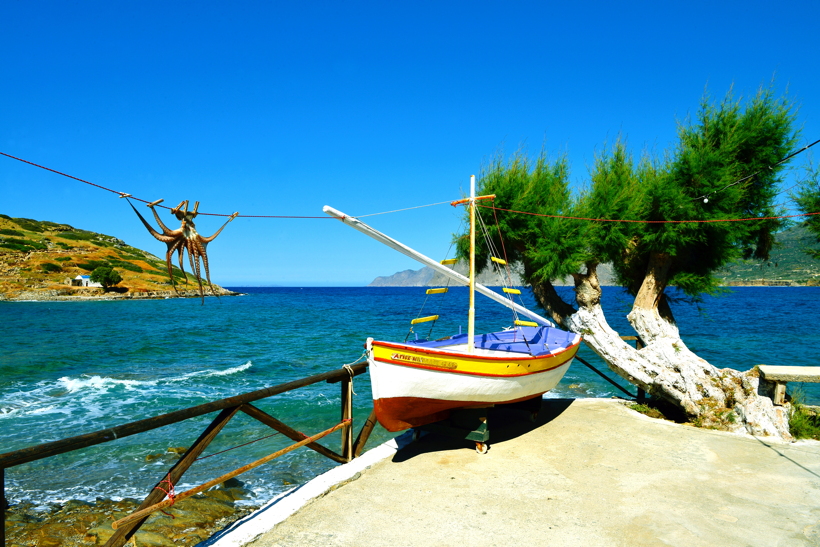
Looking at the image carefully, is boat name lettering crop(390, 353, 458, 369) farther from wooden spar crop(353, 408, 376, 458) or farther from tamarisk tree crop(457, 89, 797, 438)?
tamarisk tree crop(457, 89, 797, 438)

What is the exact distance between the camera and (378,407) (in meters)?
6.61

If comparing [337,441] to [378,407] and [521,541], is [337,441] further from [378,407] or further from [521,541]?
[521,541]

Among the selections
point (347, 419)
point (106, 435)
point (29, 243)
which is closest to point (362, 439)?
point (347, 419)

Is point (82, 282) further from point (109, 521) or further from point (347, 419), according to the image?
point (347, 419)

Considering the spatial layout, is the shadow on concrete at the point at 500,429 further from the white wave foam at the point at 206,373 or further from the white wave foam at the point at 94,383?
the white wave foam at the point at 206,373

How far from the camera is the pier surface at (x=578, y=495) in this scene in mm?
4582

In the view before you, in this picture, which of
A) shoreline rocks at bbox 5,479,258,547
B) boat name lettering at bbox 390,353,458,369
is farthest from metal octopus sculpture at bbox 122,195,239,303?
shoreline rocks at bbox 5,479,258,547

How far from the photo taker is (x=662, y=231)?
34.9 feet

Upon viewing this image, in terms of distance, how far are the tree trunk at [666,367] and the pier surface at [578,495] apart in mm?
760

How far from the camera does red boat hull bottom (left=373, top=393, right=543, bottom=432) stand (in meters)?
6.50

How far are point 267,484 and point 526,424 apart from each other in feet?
17.8

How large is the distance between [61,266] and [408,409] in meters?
104

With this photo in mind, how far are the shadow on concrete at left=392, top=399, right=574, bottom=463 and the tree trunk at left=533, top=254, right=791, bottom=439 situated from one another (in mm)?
1704

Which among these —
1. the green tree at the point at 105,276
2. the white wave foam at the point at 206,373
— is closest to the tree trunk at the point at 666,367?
the white wave foam at the point at 206,373
